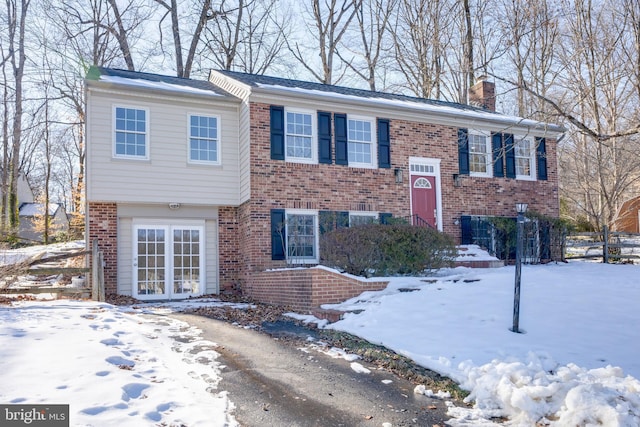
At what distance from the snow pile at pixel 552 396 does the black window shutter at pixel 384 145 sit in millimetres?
9502

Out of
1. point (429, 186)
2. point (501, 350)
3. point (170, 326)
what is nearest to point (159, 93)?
point (170, 326)

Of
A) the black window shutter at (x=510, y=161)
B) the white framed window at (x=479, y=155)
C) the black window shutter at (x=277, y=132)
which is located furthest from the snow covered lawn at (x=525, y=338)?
the black window shutter at (x=510, y=161)

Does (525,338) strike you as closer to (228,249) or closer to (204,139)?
(228,249)

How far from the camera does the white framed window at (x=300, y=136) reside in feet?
44.0

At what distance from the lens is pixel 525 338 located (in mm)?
6637

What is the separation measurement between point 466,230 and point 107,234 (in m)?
9.67

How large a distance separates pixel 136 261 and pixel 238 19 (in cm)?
1661

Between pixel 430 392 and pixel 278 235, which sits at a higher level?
pixel 278 235

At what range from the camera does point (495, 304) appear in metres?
8.05

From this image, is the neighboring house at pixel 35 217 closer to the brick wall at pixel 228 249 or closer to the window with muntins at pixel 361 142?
the brick wall at pixel 228 249

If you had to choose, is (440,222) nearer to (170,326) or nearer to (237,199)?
(237,199)

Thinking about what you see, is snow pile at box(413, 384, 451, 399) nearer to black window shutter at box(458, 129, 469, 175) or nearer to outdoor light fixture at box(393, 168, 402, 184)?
outdoor light fixture at box(393, 168, 402, 184)

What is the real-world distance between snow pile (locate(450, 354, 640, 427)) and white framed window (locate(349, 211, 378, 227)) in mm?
8716

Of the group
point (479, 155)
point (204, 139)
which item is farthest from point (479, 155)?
point (204, 139)
